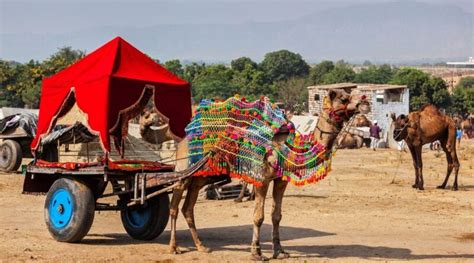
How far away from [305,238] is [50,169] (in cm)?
444

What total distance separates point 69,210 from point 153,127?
8.16 ft

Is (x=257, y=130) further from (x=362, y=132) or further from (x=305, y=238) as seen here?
(x=362, y=132)

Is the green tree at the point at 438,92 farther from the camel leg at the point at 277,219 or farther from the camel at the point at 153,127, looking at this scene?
the camel leg at the point at 277,219

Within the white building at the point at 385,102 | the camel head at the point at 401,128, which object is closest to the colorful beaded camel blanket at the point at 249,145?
the camel head at the point at 401,128

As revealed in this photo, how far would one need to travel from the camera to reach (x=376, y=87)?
62.6 m

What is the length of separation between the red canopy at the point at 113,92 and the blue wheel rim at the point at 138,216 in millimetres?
1333

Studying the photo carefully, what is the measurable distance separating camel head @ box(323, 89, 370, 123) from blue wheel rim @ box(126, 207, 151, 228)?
3862 mm

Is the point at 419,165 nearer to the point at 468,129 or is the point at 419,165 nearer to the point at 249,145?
the point at 249,145

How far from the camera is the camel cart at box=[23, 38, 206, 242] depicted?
1331 cm

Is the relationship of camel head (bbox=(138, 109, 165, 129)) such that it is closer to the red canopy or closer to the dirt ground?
the red canopy

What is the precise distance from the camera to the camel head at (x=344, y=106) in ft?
39.8

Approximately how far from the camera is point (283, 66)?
146 meters

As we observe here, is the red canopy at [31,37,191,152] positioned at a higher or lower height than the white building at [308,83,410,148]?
higher

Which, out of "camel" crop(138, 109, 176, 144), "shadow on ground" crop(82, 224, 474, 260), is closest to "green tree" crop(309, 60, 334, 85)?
"shadow on ground" crop(82, 224, 474, 260)
